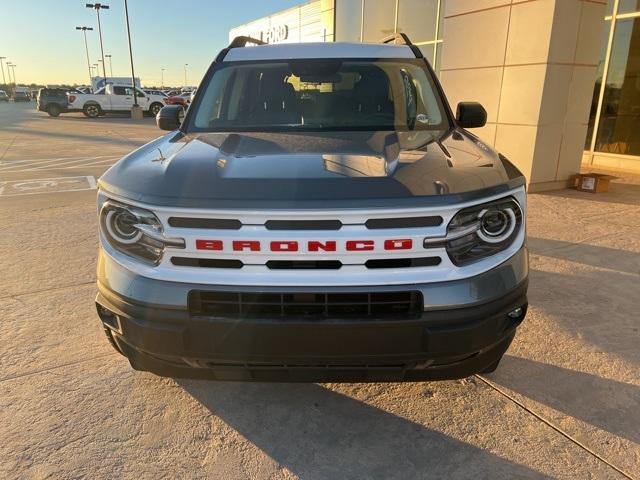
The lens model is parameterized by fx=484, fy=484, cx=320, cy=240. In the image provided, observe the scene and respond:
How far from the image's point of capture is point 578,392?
100 inches

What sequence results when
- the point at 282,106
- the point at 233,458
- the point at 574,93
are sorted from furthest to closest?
the point at 574,93
the point at 282,106
the point at 233,458

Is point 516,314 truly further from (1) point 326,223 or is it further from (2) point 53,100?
(2) point 53,100

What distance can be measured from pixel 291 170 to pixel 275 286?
477 mm

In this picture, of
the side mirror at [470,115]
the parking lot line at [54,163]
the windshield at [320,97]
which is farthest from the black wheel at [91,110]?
the side mirror at [470,115]

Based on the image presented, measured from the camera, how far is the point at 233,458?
2115 mm

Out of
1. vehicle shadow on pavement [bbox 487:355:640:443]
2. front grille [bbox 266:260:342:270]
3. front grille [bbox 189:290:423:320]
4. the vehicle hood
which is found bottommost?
vehicle shadow on pavement [bbox 487:355:640:443]

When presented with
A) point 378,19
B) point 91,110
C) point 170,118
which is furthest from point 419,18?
point 91,110

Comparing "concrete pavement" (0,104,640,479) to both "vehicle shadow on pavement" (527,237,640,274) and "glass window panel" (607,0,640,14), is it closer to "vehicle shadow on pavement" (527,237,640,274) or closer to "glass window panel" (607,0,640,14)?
"vehicle shadow on pavement" (527,237,640,274)

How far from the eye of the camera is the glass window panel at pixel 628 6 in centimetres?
944

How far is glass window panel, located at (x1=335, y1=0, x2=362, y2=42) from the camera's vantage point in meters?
14.7

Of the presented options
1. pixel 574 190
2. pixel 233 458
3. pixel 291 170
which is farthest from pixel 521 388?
pixel 574 190

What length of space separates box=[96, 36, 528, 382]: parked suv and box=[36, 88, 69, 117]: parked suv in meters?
31.3

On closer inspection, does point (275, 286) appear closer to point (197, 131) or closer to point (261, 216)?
point (261, 216)

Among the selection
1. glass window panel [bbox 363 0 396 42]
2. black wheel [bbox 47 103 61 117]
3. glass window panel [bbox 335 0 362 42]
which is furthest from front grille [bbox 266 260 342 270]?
black wheel [bbox 47 103 61 117]
